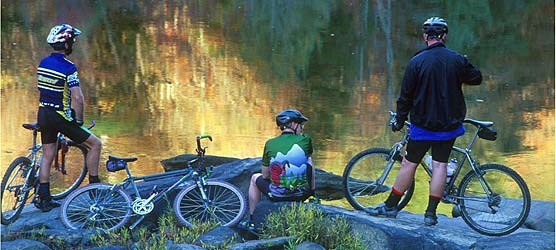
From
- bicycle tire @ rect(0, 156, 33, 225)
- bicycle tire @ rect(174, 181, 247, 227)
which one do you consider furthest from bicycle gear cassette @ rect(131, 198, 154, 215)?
bicycle tire @ rect(0, 156, 33, 225)

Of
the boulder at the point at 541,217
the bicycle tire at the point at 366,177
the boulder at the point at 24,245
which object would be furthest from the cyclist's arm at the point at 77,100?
the boulder at the point at 541,217

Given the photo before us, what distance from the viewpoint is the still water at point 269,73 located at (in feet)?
35.9

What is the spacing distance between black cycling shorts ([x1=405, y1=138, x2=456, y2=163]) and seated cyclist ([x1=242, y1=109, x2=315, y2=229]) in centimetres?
76

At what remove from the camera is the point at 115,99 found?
13828 mm

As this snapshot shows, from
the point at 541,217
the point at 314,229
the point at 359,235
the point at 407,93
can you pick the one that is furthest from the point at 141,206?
the point at 541,217

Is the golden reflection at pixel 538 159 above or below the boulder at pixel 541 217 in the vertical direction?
above

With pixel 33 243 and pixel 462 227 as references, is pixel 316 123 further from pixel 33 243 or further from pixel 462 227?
pixel 33 243

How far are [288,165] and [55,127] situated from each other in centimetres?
181

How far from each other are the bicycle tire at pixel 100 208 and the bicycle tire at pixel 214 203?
414 mm

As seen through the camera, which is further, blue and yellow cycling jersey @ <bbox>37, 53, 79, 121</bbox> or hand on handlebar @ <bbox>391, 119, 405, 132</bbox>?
blue and yellow cycling jersey @ <bbox>37, 53, 79, 121</bbox>

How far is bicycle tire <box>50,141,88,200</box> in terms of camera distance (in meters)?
6.78

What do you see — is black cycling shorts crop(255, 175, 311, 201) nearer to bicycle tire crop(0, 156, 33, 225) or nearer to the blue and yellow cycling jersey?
the blue and yellow cycling jersey

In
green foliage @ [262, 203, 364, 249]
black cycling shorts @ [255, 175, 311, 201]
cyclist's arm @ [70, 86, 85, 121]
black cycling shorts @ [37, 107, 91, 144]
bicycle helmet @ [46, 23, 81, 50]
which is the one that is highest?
bicycle helmet @ [46, 23, 81, 50]

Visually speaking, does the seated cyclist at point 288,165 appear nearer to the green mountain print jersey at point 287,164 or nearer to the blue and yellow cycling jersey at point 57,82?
the green mountain print jersey at point 287,164
